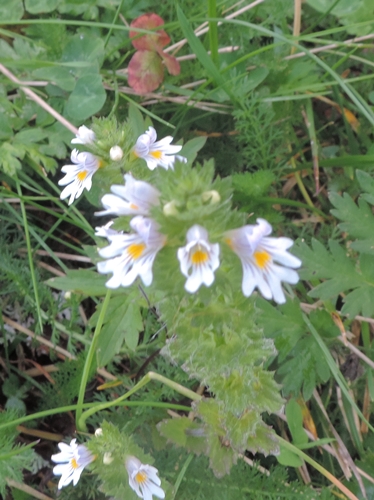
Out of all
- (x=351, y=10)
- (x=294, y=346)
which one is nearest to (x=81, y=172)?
(x=294, y=346)

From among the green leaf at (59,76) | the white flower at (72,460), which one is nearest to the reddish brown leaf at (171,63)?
the green leaf at (59,76)

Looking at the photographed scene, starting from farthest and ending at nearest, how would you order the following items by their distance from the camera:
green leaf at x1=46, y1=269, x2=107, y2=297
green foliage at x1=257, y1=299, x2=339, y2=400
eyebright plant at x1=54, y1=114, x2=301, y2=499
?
green foliage at x1=257, y1=299, x2=339, y2=400, green leaf at x1=46, y1=269, x2=107, y2=297, eyebright plant at x1=54, y1=114, x2=301, y2=499

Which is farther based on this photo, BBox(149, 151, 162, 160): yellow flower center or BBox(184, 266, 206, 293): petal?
BBox(149, 151, 162, 160): yellow flower center

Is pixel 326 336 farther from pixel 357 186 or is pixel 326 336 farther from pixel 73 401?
pixel 73 401

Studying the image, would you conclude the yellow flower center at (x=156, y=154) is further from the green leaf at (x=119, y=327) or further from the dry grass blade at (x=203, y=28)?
the dry grass blade at (x=203, y=28)

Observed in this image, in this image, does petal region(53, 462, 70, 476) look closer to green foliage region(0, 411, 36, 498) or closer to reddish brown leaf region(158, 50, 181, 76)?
green foliage region(0, 411, 36, 498)

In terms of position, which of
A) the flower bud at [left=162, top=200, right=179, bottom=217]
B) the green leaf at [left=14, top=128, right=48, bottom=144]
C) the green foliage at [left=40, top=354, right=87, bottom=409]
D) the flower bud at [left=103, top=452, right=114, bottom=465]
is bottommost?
the green foliage at [left=40, top=354, right=87, bottom=409]

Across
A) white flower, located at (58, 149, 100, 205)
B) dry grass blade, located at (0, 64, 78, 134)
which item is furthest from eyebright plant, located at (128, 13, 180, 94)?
white flower, located at (58, 149, 100, 205)
